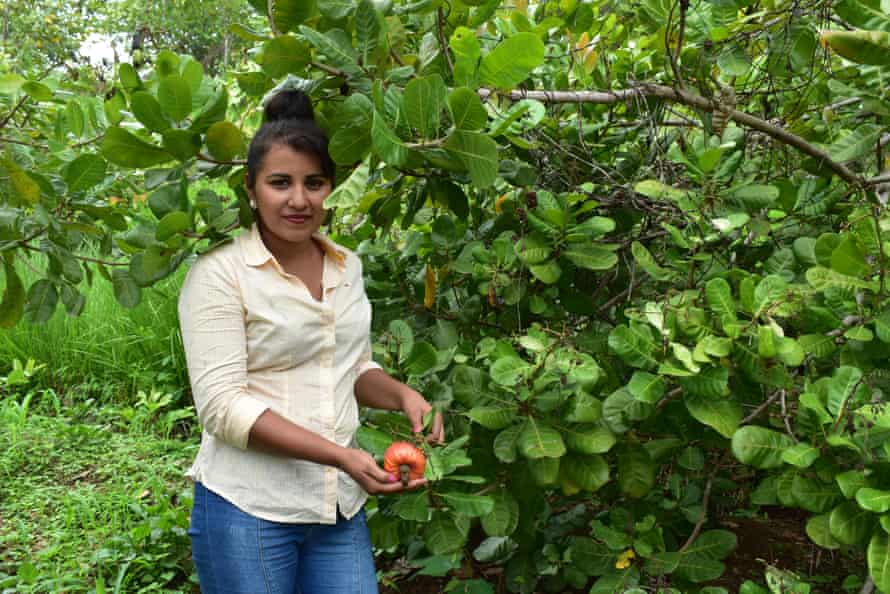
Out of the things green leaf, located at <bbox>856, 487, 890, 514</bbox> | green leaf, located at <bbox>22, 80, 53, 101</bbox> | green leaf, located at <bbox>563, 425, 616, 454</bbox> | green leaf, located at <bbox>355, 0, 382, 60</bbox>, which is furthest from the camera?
green leaf, located at <bbox>22, 80, 53, 101</bbox>

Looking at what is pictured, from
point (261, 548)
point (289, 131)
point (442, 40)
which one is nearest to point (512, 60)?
point (442, 40)

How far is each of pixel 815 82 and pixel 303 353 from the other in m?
1.51

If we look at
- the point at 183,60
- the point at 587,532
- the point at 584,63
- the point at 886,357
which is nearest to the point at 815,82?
the point at 584,63

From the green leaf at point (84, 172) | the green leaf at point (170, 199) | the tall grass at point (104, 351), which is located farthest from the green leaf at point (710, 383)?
the tall grass at point (104, 351)

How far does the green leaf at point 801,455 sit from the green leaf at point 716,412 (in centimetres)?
10

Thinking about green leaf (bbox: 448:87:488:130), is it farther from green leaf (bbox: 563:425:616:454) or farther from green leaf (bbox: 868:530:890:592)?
green leaf (bbox: 868:530:890:592)

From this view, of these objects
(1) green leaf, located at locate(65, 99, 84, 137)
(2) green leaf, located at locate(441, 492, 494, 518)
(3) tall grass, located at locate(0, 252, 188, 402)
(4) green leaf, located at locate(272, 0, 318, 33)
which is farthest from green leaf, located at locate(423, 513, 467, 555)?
(3) tall grass, located at locate(0, 252, 188, 402)

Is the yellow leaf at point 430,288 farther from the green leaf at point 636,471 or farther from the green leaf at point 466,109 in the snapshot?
the green leaf at point 466,109

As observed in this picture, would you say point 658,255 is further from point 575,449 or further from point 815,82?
point 815,82

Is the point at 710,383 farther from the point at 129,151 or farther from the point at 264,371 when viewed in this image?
the point at 129,151

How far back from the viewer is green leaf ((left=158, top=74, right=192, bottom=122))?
1.66 meters

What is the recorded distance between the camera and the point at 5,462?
3803 mm

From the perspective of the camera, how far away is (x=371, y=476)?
1579mm

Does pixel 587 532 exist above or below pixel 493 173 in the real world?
below
